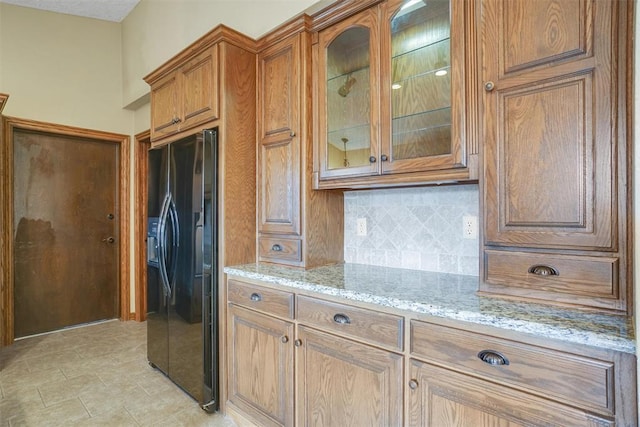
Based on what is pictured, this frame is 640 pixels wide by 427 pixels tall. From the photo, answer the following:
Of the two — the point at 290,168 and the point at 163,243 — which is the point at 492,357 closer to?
the point at 290,168

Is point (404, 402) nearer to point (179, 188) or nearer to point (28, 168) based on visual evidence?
point (179, 188)

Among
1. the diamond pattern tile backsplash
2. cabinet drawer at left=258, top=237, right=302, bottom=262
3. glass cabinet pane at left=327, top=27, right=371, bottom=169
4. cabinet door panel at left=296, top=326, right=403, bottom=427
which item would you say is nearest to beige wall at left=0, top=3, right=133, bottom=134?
cabinet drawer at left=258, top=237, right=302, bottom=262

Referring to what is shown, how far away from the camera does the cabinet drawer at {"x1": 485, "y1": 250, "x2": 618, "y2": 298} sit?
1.04m

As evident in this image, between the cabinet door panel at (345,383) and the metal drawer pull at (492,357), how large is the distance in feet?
1.00

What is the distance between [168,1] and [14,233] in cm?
270

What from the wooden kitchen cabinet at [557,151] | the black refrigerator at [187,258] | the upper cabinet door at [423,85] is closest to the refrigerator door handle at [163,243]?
the black refrigerator at [187,258]

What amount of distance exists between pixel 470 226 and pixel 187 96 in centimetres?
200

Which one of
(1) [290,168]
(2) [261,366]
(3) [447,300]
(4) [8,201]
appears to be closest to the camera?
(3) [447,300]

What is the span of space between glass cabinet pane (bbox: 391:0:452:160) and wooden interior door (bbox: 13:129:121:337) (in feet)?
11.7

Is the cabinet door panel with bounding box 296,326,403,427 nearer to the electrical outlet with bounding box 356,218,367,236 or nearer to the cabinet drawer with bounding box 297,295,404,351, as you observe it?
the cabinet drawer with bounding box 297,295,404,351

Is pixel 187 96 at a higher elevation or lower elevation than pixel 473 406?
higher

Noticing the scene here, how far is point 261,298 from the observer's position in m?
1.81

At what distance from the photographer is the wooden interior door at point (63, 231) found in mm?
3309

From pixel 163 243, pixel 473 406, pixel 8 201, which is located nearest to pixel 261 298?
pixel 163 243
